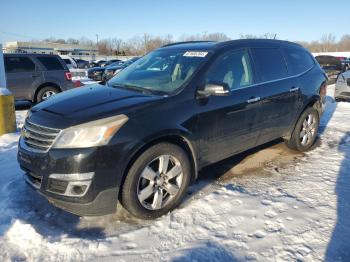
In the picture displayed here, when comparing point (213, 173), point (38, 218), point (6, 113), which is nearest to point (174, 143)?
point (213, 173)

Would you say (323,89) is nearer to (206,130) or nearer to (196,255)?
(206,130)

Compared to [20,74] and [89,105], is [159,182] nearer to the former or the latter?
[89,105]

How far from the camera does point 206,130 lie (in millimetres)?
3857

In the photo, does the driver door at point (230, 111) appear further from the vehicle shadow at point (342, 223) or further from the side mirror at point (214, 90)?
the vehicle shadow at point (342, 223)

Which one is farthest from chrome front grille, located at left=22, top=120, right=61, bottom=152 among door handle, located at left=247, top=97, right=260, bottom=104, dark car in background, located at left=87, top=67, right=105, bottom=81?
dark car in background, located at left=87, top=67, right=105, bottom=81

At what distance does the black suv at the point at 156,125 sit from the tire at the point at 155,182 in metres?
0.01

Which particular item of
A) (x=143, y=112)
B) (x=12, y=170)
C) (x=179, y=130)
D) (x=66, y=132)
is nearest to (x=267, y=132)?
(x=179, y=130)

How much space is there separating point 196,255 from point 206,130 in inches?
56.7

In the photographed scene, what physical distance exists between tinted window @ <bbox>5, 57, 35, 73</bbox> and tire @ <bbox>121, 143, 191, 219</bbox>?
8.25 meters

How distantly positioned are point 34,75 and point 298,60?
7.80 m

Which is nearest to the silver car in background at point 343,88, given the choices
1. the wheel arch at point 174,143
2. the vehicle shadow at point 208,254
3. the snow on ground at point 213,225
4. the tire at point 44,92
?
the snow on ground at point 213,225

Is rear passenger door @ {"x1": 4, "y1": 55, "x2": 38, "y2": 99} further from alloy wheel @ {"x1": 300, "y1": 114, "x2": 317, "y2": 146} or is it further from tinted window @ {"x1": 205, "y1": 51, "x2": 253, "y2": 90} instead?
alloy wheel @ {"x1": 300, "y1": 114, "x2": 317, "y2": 146}

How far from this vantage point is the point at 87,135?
305cm

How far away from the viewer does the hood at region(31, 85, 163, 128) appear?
10.5 ft
